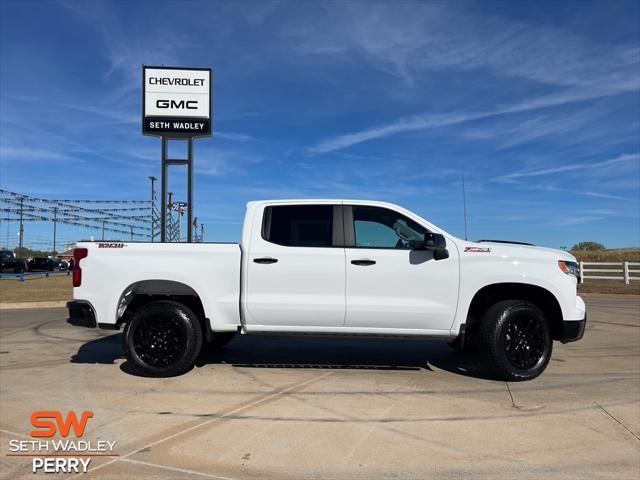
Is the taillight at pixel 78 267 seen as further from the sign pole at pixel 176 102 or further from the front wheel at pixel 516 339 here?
the sign pole at pixel 176 102

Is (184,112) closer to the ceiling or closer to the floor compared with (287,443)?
closer to the ceiling

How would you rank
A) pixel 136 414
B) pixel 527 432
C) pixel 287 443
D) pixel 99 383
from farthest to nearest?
pixel 99 383 < pixel 136 414 < pixel 527 432 < pixel 287 443

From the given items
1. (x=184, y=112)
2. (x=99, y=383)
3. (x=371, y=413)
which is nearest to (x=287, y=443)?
(x=371, y=413)

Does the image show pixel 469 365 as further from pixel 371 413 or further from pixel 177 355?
pixel 177 355

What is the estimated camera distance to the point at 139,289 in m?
5.60

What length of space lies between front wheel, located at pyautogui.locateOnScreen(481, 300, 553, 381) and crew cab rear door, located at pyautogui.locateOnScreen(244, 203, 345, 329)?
170 centimetres

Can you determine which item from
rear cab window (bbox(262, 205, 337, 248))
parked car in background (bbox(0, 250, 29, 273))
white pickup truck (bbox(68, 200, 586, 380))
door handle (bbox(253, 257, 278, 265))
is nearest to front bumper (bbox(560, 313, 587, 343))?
white pickup truck (bbox(68, 200, 586, 380))

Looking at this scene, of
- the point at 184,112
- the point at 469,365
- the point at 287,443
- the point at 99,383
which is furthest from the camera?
the point at 184,112

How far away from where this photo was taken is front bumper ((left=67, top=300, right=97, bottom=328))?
5609mm

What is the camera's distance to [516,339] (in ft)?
17.8

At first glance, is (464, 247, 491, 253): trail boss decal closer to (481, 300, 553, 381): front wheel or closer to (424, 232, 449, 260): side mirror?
(424, 232, 449, 260): side mirror

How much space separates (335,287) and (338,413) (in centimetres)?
149

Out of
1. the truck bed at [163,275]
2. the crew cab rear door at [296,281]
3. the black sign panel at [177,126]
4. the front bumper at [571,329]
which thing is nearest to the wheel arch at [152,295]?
the truck bed at [163,275]

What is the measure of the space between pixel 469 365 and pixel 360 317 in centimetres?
195
